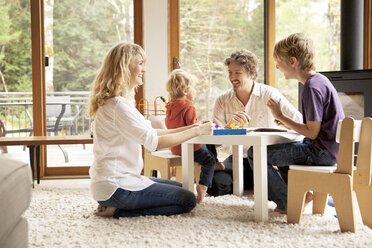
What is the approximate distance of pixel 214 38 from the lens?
15.7ft

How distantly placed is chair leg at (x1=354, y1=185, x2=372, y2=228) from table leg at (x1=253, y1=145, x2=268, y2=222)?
46 centimetres

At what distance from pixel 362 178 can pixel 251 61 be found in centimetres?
120

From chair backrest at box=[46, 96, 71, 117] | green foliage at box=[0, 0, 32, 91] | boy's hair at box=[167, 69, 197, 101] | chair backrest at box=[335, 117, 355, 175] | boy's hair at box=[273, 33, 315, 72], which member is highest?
green foliage at box=[0, 0, 32, 91]

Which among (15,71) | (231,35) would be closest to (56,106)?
(15,71)

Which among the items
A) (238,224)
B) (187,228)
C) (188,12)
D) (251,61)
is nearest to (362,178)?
(238,224)

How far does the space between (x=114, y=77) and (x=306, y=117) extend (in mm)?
1045

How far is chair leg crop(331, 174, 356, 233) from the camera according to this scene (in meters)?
2.17

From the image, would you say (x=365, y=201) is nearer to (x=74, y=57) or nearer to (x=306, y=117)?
(x=306, y=117)

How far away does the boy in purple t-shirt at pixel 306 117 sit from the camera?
2365mm

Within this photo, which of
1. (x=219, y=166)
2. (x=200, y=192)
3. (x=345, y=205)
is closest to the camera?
(x=345, y=205)

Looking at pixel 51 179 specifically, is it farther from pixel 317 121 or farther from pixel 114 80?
pixel 317 121

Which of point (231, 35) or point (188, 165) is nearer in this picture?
point (188, 165)

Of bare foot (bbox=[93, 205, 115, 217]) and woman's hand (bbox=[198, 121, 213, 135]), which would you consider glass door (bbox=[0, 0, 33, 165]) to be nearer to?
bare foot (bbox=[93, 205, 115, 217])

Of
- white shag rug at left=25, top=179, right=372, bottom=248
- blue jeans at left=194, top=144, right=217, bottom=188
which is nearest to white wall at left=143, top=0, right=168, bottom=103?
blue jeans at left=194, top=144, right=217, bottom=188
